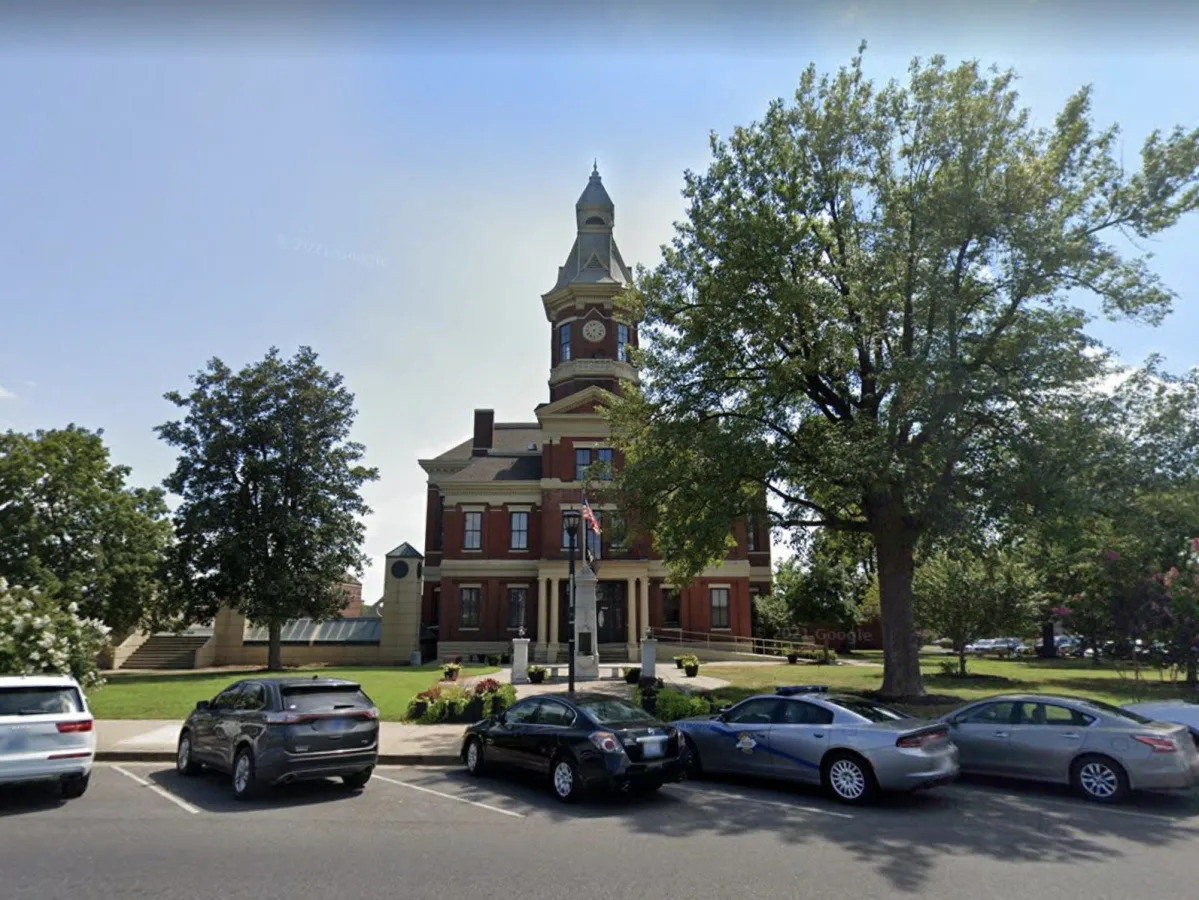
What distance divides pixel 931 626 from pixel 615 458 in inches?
819

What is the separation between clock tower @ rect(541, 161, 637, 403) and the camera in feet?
157

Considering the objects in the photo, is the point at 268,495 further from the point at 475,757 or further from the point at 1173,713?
the point at 1173,713

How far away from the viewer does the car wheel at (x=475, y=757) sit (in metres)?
11.9

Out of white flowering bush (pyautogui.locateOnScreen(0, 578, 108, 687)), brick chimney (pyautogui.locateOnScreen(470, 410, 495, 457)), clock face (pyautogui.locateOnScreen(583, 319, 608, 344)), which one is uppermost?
clock face (pyautogui.locateOnScreen(583, 319, 608, 344))

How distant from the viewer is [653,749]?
9945mm

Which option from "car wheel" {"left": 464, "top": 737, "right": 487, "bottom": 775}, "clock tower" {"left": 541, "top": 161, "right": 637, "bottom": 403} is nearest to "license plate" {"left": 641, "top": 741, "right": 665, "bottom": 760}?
"car wheel" {"left": 464, "top": 737, "right": 487, "bottom": 775}

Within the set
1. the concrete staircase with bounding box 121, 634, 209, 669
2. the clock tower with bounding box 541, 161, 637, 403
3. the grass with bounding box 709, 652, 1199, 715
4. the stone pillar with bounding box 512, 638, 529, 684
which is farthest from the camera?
the clock tower with bounding box 541, 161, 637, 403

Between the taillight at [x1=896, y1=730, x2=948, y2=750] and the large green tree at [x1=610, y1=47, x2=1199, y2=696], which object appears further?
the large green tree at [x1=610, y1=47, x2=1199, y2=696]

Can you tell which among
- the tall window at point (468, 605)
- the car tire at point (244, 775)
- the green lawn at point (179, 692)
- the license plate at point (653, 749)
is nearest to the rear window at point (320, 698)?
the car tire at point (244, 775)

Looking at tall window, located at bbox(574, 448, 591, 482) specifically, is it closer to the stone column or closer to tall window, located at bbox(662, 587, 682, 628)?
the stone column

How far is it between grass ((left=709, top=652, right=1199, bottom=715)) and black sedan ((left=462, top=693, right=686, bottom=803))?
33.6 ft

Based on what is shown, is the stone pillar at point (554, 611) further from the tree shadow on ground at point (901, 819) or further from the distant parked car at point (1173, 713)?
the distant parked car at point (1173, 713)

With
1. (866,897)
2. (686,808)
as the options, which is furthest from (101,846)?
(866,897)

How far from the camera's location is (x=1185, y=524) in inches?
894
